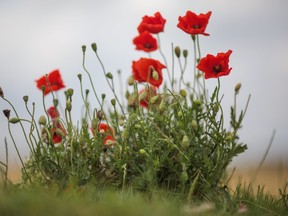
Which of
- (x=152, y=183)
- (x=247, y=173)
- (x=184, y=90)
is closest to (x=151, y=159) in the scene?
(x=152, y=183)

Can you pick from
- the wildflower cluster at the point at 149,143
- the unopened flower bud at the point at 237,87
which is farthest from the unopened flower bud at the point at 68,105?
the unopened flower bud at the point at 237,87

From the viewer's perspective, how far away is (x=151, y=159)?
3.10 meters

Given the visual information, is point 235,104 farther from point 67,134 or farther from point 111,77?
point 67,134

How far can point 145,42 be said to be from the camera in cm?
382

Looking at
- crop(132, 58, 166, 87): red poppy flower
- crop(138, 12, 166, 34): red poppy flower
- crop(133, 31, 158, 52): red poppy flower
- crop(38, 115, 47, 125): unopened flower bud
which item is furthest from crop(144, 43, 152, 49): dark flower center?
crop(38, 115, 47, 125): unopened flower bud

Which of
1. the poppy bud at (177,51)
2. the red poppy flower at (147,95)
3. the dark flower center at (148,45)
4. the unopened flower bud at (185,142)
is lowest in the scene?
the unopened flower bud at (185,142)

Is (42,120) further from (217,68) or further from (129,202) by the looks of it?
(129,202)

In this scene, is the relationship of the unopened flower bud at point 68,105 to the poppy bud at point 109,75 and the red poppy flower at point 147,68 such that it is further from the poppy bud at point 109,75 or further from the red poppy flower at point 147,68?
the red poppy flower at point 147,68

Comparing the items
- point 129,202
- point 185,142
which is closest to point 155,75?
point 185,142

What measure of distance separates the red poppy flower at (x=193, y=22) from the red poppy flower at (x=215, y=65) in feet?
0.74

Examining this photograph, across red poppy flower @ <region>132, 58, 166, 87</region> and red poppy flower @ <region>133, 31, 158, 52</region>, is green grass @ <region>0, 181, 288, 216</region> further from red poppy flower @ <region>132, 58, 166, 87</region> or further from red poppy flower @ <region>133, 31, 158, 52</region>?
red poppy flower @ <region>133, 31, 158, 52</region>

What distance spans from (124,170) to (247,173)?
1167mm

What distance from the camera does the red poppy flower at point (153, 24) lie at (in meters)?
3.70

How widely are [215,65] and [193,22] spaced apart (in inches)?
15.2
